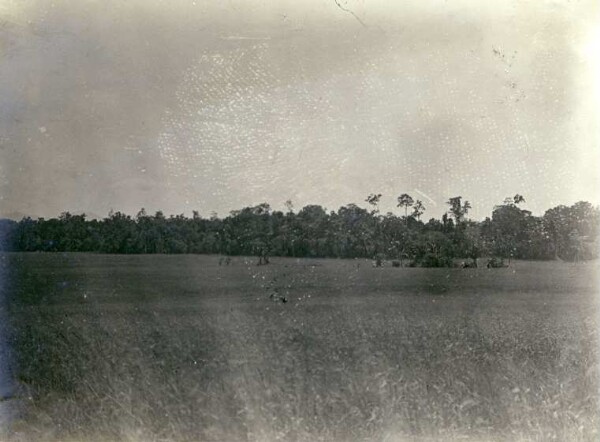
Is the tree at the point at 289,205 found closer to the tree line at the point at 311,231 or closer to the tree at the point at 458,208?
the tree line at the point at 311,231

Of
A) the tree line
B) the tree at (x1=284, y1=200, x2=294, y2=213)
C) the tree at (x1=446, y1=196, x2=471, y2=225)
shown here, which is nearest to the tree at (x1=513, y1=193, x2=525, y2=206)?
the tree line

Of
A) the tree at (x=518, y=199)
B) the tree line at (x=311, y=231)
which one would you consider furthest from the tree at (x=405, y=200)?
the tree at (x=518, y=199)

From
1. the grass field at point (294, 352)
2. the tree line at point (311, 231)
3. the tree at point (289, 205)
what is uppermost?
the tree at point (289, 205)

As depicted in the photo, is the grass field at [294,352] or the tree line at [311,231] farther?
the tree line at [311,231]

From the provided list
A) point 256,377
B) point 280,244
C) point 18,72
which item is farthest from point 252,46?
point 256,377

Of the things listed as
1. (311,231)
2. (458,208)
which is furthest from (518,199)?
(311,231)

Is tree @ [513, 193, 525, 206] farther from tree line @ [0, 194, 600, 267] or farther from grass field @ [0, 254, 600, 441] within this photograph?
grass field @ [0, 254, 600, 441]
